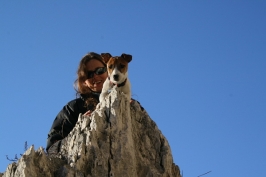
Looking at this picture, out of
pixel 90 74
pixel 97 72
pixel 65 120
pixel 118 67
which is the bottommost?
pixel 65 120

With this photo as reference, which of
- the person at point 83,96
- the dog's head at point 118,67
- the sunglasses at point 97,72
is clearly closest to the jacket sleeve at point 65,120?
the person at point 83,96

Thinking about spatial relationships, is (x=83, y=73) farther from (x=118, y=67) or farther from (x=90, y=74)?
(x=118, y=67)

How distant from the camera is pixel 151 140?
43.5ft

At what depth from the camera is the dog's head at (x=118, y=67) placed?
482 inches

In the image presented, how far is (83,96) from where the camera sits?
14.0m

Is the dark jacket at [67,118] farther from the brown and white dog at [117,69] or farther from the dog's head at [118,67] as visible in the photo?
the dog's head at [118,67]

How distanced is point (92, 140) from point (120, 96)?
1.19 metres

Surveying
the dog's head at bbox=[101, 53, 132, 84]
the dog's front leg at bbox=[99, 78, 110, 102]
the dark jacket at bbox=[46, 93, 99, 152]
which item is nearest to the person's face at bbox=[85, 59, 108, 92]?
the dark jacket at bbox=[46, 93, 99, 152]

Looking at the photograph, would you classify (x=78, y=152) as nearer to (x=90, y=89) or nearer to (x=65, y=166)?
(x=65, y=166)

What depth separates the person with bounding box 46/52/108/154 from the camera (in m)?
13.7

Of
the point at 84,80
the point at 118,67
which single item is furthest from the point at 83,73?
the point at 118,67

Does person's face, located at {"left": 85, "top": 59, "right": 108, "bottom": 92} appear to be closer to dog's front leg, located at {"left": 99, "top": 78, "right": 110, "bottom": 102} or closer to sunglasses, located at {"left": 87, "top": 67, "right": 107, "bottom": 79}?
sunglasses, located at {"left": 87, "top": 67, "right": 107, "bottom": 79}

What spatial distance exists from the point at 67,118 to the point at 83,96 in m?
0.68

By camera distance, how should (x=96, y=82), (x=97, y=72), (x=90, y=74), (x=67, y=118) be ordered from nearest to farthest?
1. (x=67, y=118)
2. (x=97, y=72)
3. (x=96, y=82)
4. (x=90, y=74)
